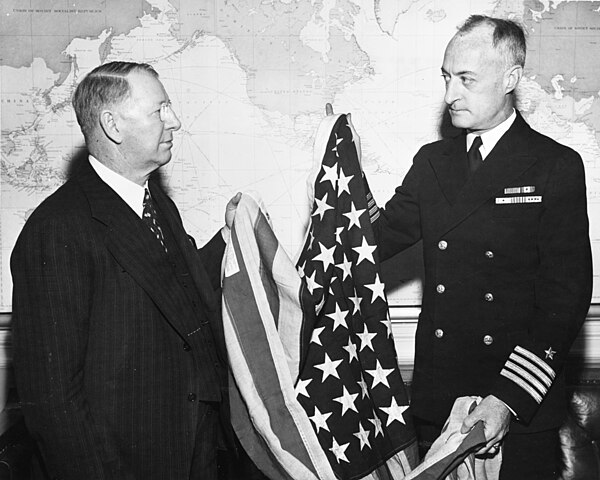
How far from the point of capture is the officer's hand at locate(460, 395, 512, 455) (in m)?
2.17

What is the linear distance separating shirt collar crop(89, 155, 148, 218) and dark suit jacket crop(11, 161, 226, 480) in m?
0.03

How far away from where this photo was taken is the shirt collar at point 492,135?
2428 millimetres

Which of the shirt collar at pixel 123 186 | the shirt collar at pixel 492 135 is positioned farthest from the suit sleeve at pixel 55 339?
the shirt collar at pixel 492 135

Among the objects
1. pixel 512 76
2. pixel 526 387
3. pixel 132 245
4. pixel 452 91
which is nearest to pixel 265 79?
pixel 452 91

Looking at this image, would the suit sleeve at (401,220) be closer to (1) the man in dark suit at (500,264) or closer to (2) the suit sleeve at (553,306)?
(1) the man in dark suit at (500,264)

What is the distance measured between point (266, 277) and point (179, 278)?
250 millimetres

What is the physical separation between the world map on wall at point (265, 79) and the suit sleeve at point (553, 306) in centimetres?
108

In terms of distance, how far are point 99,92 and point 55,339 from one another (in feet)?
2.25

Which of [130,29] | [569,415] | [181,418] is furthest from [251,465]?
[130,29]

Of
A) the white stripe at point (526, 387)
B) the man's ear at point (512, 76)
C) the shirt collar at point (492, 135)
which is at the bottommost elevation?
the white stripe at point (526, 387)

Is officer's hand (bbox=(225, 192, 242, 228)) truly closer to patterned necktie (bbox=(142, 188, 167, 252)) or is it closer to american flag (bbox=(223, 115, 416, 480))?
american flag (bbox=(223, 115, 416, 480))

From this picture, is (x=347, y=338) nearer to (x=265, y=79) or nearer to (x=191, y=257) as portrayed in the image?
(x=191, y=257)

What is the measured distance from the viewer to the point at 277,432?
223 centimetres

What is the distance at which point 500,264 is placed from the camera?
7.76ft
